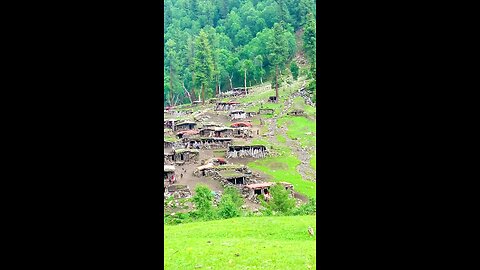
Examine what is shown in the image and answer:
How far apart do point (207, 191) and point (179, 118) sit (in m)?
1.90

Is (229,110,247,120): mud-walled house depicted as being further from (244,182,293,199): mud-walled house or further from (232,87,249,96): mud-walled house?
(244,182,293,199): mud-walled house

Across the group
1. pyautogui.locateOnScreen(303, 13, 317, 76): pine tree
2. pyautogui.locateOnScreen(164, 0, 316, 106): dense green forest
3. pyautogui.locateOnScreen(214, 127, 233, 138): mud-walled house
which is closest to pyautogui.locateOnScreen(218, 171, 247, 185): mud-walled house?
pyautogui.locateOnScreen(214, 127, 233, 138): mud-walled house

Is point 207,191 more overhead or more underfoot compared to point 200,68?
more underfoot

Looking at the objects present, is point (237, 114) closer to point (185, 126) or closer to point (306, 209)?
point (185, 126)

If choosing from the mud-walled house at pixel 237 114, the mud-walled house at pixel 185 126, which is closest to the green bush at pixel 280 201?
the mud-walled house at pixel 237 114

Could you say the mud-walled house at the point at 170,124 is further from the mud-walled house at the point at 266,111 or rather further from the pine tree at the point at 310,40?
the pine tree at the point at 310,40

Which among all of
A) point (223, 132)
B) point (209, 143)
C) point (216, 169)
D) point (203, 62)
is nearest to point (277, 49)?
point (203, 62)

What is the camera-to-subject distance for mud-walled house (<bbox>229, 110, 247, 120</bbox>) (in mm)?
12648
